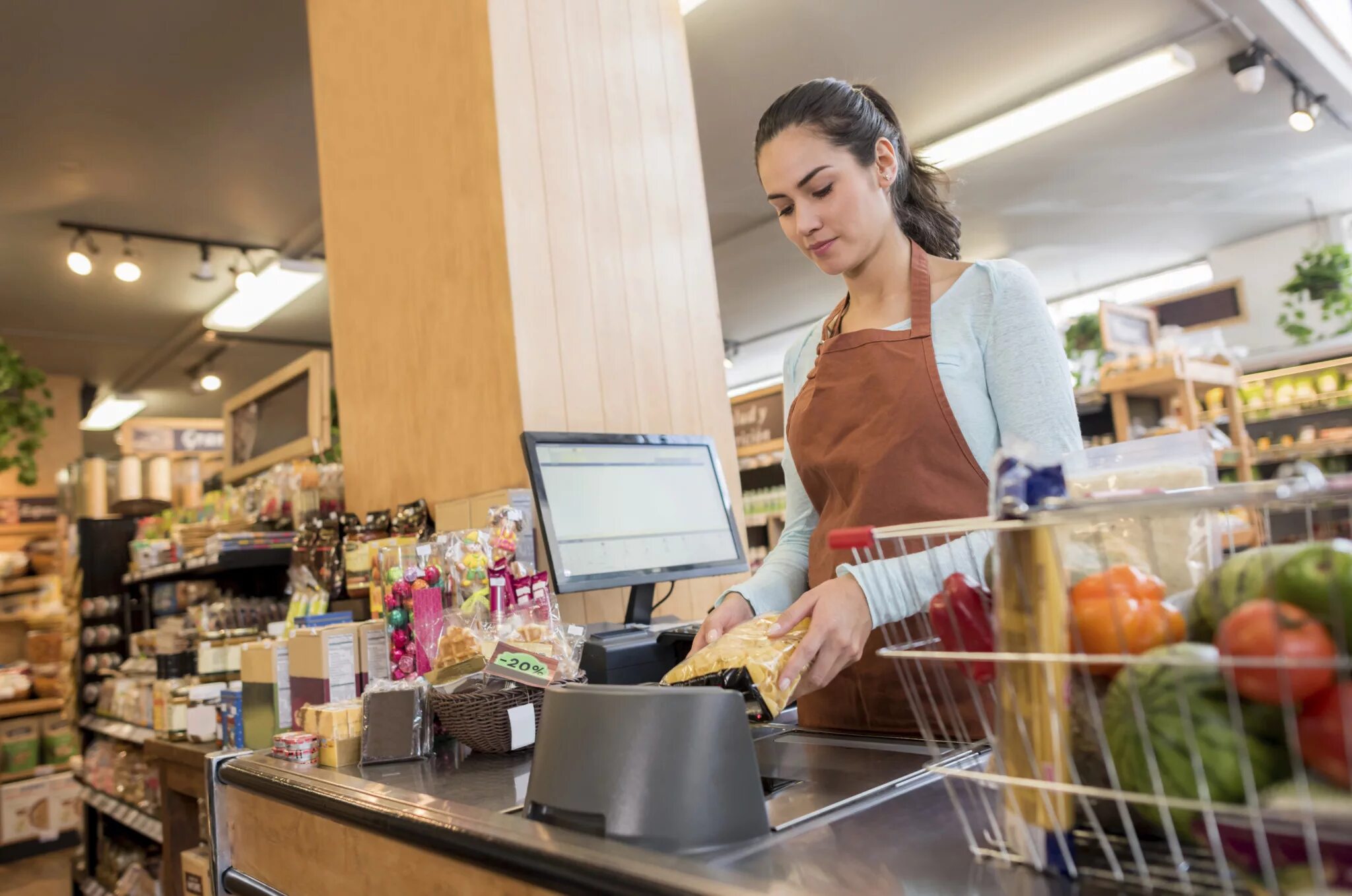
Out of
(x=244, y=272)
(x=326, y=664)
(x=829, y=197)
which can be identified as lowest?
(x=326, y=664)

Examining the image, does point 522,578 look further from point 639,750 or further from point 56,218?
point 56,218

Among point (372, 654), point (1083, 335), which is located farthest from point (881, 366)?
point (1083, 335)

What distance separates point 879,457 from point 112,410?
11.4m

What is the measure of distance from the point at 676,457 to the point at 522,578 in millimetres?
549

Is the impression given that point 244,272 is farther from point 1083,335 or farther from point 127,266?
point 1083,335

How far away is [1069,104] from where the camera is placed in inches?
213

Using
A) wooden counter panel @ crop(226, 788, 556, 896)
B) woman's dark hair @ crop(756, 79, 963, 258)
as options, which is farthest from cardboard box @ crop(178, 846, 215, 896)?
woman's dark hair @ crop(756, 79, 963, 258)

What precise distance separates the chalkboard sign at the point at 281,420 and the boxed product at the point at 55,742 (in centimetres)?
248

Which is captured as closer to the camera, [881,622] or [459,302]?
[881,622]

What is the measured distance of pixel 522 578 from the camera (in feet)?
5.59

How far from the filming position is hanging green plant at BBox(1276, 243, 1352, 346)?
7.50m

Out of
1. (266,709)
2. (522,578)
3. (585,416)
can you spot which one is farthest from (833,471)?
(266,709)

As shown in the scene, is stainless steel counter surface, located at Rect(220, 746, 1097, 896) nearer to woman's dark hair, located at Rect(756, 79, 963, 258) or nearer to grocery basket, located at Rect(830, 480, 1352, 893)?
grocery basket, located at Rect(830, 480, 1352, 893)

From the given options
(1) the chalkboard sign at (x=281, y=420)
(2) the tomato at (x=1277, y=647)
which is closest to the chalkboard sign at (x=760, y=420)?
(1) the chalkboard sign at (x=281, y=420)
